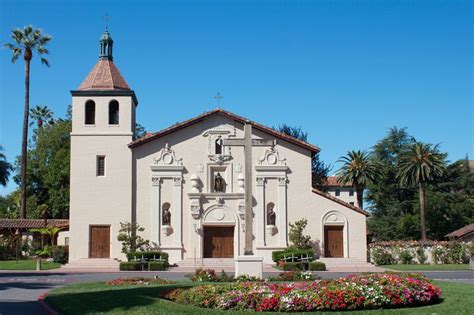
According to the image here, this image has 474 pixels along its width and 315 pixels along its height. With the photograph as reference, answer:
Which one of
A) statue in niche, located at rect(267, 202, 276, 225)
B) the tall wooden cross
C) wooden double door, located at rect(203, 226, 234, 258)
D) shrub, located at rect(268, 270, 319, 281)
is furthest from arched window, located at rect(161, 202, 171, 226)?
the tall wooden cross

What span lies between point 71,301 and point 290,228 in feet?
83.7

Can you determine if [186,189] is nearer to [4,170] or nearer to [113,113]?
[113,113]

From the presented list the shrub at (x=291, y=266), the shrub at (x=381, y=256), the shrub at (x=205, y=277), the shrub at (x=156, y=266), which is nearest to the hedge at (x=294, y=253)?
the shrub at (x=291, y=266)

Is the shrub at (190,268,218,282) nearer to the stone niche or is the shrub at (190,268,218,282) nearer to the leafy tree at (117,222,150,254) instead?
the leafy tree at (117,222,150,254)

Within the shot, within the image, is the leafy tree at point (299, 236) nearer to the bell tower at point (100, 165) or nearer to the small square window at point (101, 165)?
the bell tower at point (100, 165)

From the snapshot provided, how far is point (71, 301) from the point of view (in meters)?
16.9

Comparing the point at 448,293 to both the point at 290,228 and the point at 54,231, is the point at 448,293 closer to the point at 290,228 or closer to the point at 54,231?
the point at 290,228

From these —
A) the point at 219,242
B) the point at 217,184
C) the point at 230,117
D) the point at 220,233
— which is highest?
the point at 230,117

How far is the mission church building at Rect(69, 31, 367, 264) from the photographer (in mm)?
40438

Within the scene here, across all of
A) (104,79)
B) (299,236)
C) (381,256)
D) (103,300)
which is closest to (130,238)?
(299,236)

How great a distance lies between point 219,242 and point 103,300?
81.9 ft

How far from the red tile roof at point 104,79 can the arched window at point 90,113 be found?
105 cm

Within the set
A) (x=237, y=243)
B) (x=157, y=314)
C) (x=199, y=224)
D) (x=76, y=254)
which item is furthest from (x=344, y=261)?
(x=157, y=314)

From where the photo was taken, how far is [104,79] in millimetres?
42188
